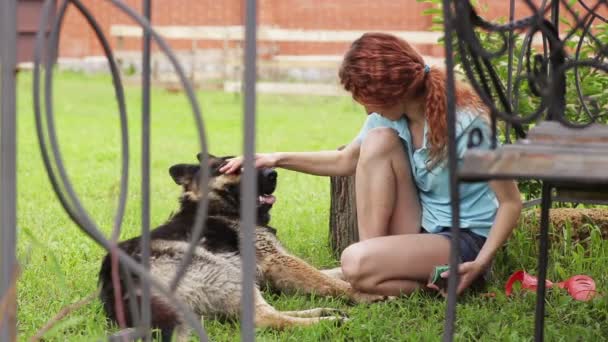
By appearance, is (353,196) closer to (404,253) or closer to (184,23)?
(404,253)

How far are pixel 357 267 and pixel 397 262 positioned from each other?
0.17 metres

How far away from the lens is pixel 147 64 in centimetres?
240

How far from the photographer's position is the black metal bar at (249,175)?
1788 mm

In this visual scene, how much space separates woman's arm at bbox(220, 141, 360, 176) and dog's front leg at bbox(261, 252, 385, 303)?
43 centimetres

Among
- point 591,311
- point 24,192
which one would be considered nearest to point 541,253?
point 591,311

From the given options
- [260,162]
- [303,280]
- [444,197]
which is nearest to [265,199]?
[303,280]

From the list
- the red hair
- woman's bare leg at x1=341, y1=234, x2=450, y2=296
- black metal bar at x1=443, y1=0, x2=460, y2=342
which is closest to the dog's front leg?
woman's bare leg at x1=341, y1=234, x2=450, y2=296

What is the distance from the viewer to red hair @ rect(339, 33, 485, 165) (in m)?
3.81

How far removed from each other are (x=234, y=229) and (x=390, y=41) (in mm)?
1252

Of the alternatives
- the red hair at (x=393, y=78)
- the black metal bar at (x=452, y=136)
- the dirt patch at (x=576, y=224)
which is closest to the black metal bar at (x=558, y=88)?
the black metal bar at (x=452, y=136)

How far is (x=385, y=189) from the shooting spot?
165 inches

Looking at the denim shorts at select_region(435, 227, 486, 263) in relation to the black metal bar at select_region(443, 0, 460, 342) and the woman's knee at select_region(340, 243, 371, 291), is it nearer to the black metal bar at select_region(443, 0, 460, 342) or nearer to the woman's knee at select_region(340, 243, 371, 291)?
the woman's knee at select_region(340, 243, 371, 291)

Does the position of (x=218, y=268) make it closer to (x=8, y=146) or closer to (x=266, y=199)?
(x=266, y=199)

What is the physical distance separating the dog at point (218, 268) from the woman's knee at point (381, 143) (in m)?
0.59
